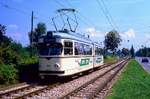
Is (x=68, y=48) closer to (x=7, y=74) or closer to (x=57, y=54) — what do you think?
(x=57, y=54)

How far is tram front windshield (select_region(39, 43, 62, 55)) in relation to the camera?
24594 mm

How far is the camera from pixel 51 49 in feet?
81.4

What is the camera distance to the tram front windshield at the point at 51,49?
80.7 feet

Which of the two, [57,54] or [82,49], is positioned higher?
[82,49]

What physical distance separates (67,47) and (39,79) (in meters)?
3.81

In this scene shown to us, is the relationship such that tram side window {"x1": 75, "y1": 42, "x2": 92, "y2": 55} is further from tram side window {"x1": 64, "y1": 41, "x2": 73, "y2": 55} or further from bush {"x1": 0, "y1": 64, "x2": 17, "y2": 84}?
bush {"x1": 0, "y1": 64, "x2": 17, "y2": 84}

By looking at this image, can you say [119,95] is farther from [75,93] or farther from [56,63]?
[56,63]

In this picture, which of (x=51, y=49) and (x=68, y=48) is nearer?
(x=51, y=49)

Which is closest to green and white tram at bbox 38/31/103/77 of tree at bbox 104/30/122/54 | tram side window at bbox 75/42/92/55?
tram side window at bbox 75/42/92/55

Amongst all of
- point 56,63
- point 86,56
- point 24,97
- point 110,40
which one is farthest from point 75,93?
point 110,40

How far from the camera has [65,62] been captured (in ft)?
81.1

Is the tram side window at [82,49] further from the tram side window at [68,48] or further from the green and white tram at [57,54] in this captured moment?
the tram side window at [68,48]

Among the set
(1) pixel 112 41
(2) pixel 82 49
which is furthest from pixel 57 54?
(1) pixel 112 41

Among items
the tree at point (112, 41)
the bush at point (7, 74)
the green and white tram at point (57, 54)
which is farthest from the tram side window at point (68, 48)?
the tree at point (112, 41)
